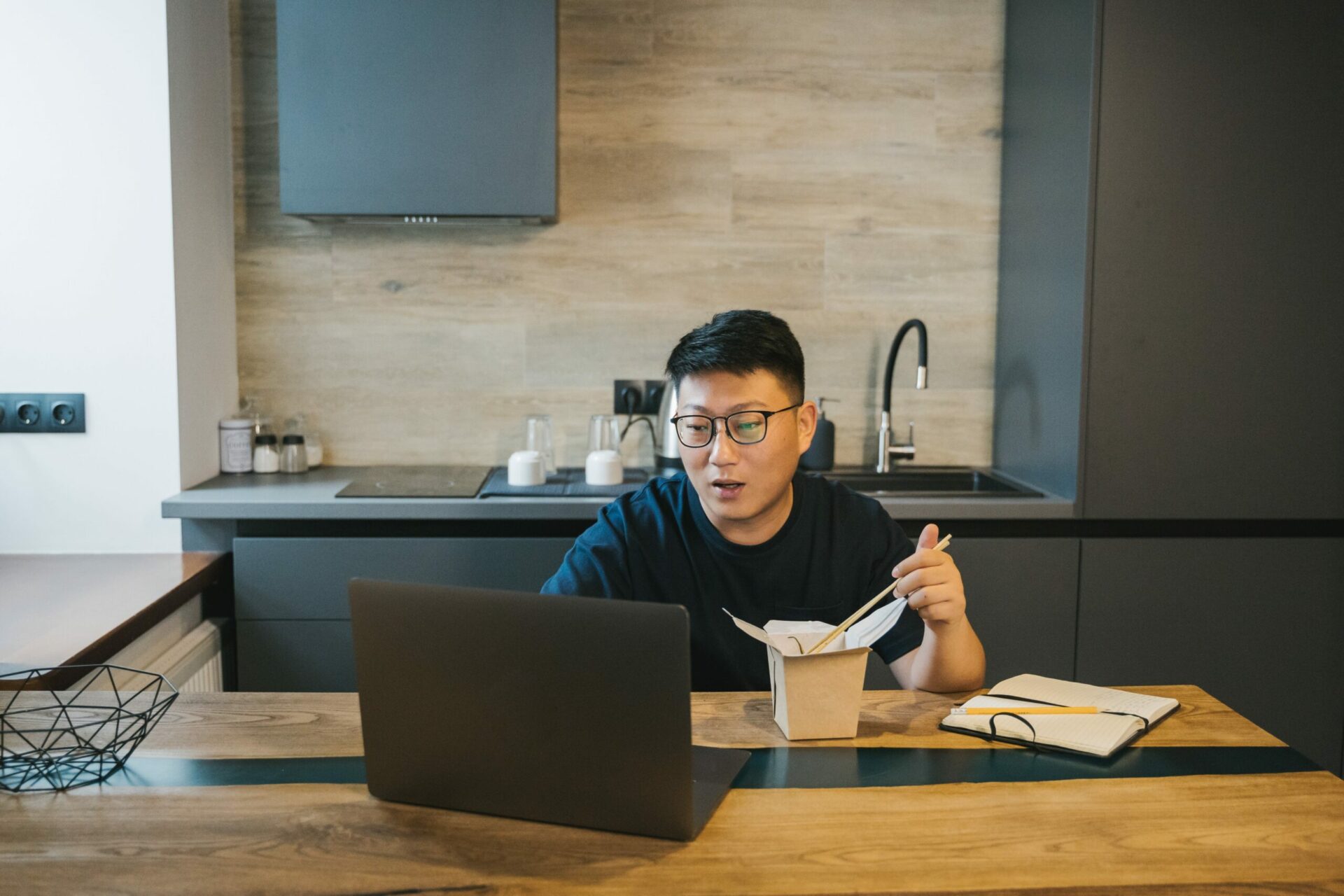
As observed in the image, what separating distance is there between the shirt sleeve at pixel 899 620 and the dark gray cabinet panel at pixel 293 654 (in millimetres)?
1198

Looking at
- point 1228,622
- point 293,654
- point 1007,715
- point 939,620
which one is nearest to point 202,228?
point 293,654

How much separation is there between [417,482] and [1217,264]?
186cm

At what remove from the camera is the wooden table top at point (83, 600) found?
63.7 inches

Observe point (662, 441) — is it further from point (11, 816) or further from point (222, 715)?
point (11, 816)

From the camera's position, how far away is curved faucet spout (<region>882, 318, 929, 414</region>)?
8.42ft

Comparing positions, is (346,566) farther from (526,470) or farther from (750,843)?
(750,843)

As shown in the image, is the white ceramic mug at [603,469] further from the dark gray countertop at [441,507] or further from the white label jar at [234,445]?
the white label jar at [234,445]

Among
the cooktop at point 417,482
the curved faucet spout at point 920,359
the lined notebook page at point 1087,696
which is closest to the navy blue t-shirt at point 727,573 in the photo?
the lined notebook page at point 1087,696

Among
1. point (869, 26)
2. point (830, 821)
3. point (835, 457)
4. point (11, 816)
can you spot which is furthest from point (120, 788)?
point (869, 26)

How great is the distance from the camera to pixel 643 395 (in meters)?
2.80

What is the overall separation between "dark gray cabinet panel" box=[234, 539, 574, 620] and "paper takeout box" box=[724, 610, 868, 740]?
1.17 meters

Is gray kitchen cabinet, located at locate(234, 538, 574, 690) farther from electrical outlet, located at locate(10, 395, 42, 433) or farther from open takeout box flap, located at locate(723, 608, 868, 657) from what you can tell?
open takeout box flap, located at locate(723, 608, 868, 657)

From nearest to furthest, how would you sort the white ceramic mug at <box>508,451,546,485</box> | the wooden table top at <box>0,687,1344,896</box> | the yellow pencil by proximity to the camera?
the wooden table top at <box>0,687,1344,896</box> → the yellow pencil → the white ceramic mug at <box>508,451,546,485</box>

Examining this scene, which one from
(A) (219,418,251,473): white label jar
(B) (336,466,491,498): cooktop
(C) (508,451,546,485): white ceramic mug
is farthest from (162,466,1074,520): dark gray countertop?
(A) (219,418,251,473): white label jar
